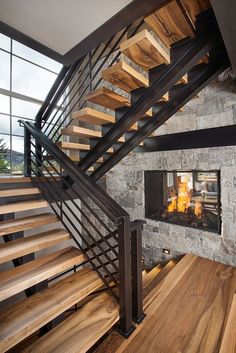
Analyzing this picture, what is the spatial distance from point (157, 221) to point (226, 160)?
128 cm

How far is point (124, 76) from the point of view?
1.45 m

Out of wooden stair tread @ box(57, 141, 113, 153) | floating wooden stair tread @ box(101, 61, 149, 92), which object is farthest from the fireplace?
floating wooden stair tread @ box(101, 61, 149, 92)

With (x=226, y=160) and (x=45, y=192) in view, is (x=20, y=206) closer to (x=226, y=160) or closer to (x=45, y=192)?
(x=45, y=192)

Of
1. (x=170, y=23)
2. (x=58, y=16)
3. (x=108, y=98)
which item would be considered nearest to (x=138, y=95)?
(x=108, y=98)

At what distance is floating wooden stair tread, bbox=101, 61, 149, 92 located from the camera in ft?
4.35

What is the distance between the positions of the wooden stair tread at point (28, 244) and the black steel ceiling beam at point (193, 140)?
174 cm

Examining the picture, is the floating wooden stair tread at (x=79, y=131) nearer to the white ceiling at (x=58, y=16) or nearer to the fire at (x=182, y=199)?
the white ceiling at (x=58, y=16)

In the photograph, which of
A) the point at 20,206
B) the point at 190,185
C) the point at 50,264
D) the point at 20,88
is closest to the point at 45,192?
the point at 20,206

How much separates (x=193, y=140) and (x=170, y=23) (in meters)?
1.49

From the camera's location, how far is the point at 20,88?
3824mm

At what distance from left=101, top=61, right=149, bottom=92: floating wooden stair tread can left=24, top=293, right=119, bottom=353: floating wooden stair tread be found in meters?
1.70

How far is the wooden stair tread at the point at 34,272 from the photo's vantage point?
50.1 inches

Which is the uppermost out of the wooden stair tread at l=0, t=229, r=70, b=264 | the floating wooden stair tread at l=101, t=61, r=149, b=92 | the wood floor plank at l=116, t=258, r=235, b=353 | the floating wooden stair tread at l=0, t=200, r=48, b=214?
the floating wooden stair tread at l=101, t=61, r=149, b=92

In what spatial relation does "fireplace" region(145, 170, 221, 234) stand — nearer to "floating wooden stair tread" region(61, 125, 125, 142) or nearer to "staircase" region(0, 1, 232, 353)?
"staircase" region(0, 1, 232, 353)
